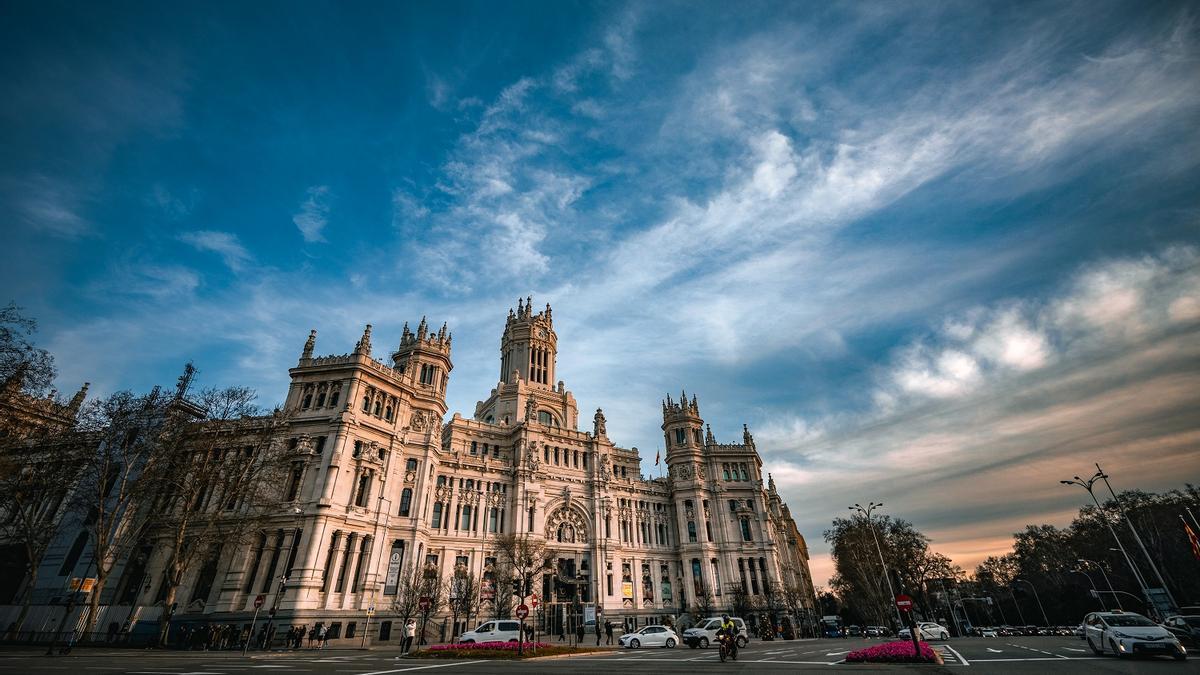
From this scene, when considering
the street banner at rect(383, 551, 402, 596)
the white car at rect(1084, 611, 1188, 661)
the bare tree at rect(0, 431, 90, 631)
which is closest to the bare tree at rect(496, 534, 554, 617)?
the street banner at rect(383, 551, 402, 596)

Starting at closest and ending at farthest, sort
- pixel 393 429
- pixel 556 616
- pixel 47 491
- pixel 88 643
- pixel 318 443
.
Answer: pixel 88 643 < pixel 47 491 < pixel 318 443 < pixel 393 429 < pixel 556 616

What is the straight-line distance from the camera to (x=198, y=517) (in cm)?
4019

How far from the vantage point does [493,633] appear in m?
34.2

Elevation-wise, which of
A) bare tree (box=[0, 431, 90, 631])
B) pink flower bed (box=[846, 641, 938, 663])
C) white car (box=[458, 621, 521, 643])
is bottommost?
pink flower bed (box=[846, 641, 938, 663])

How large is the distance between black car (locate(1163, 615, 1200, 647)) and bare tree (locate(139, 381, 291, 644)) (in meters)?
54.5

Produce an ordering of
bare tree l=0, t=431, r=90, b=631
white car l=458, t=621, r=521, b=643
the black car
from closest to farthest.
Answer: the black car
bare tree l=0, t=431, r=90, b=631
white car l=458, t=621, r=521, b=643

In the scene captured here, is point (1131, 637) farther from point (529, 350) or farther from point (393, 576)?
point (529, 350)

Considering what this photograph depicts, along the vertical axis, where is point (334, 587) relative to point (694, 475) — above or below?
below

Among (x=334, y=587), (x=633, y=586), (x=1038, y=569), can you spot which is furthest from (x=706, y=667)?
(x=1038, y=569)

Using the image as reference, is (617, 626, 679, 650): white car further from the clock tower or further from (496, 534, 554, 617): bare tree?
the clock tower

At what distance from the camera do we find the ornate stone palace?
40.8 meters

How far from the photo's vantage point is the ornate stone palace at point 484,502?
4075 centimetres

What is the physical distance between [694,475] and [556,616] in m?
26.2

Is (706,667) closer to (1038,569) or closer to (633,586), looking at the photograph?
(633,586)
